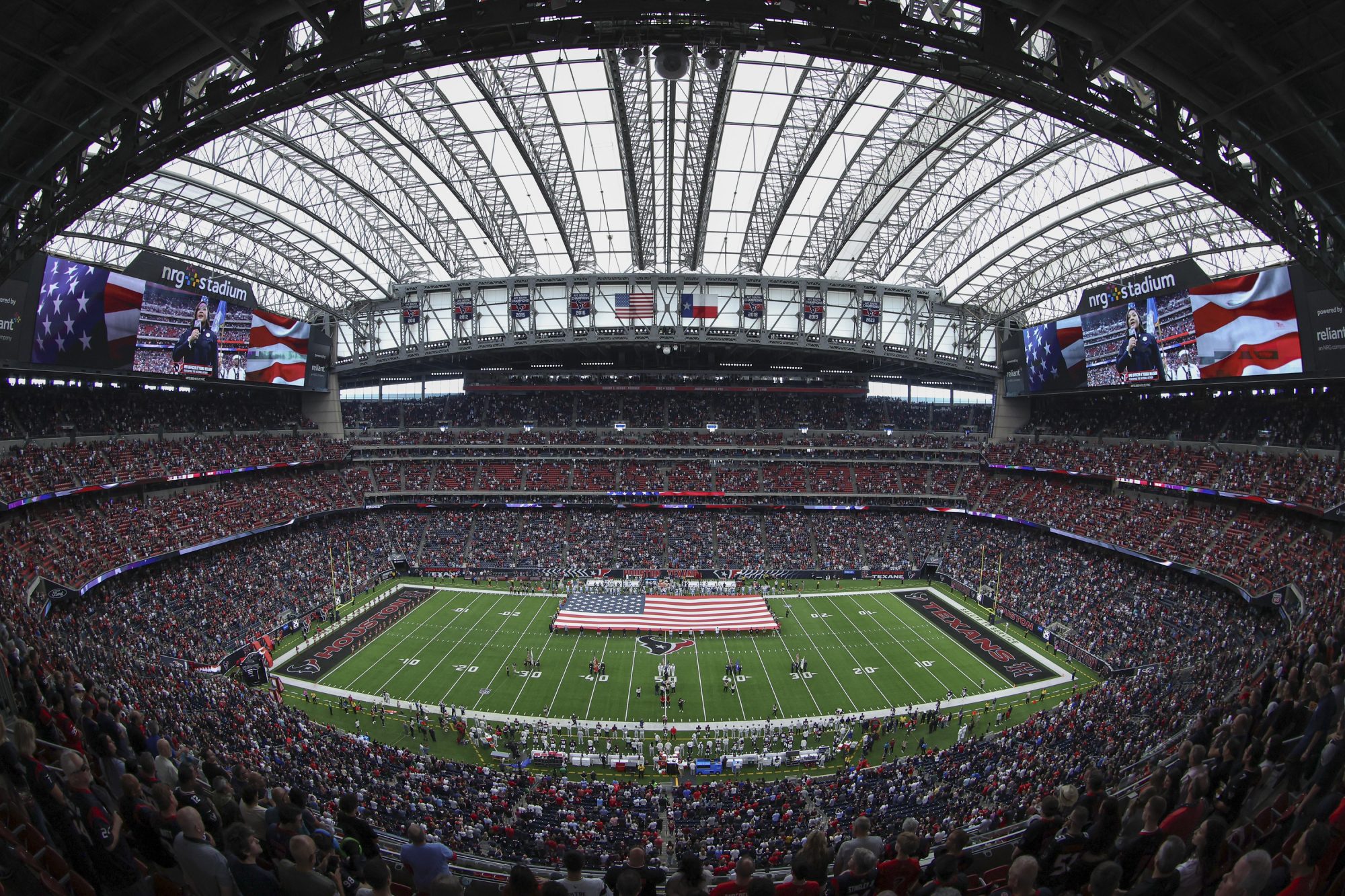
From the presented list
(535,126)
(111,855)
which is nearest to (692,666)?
(535,126)

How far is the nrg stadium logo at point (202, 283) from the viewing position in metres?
42.5

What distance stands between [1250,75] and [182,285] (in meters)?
52.7

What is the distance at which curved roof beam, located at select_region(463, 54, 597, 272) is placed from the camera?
31.4 meters

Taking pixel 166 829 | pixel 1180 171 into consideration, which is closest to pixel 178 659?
pixel 166 829

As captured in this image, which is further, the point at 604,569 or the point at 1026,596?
the point at 604,569

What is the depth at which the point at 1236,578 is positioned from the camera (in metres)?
32.4

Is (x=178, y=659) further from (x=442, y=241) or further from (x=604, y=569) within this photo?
(x=442, y=241)

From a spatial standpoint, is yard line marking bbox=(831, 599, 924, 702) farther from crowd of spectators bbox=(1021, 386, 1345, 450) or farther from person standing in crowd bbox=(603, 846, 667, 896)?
person standing in crowd bbox=(603, 846, 667, 896)

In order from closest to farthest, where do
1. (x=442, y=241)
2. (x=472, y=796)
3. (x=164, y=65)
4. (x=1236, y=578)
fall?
(x=164, y=65)
(x=472, y=796)
(x=1236, y=578)
(x=442, y=241)

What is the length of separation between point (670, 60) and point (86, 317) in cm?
4131

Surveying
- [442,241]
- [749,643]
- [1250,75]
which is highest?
[442,241]

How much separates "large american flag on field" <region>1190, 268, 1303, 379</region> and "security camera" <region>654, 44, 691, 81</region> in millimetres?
37826

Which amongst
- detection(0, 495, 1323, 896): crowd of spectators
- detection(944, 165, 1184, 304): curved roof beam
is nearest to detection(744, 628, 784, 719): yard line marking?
detection(0, 495, 1323, 896): crowd of spectators

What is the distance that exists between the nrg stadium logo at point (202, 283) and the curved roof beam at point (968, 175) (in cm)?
4517
